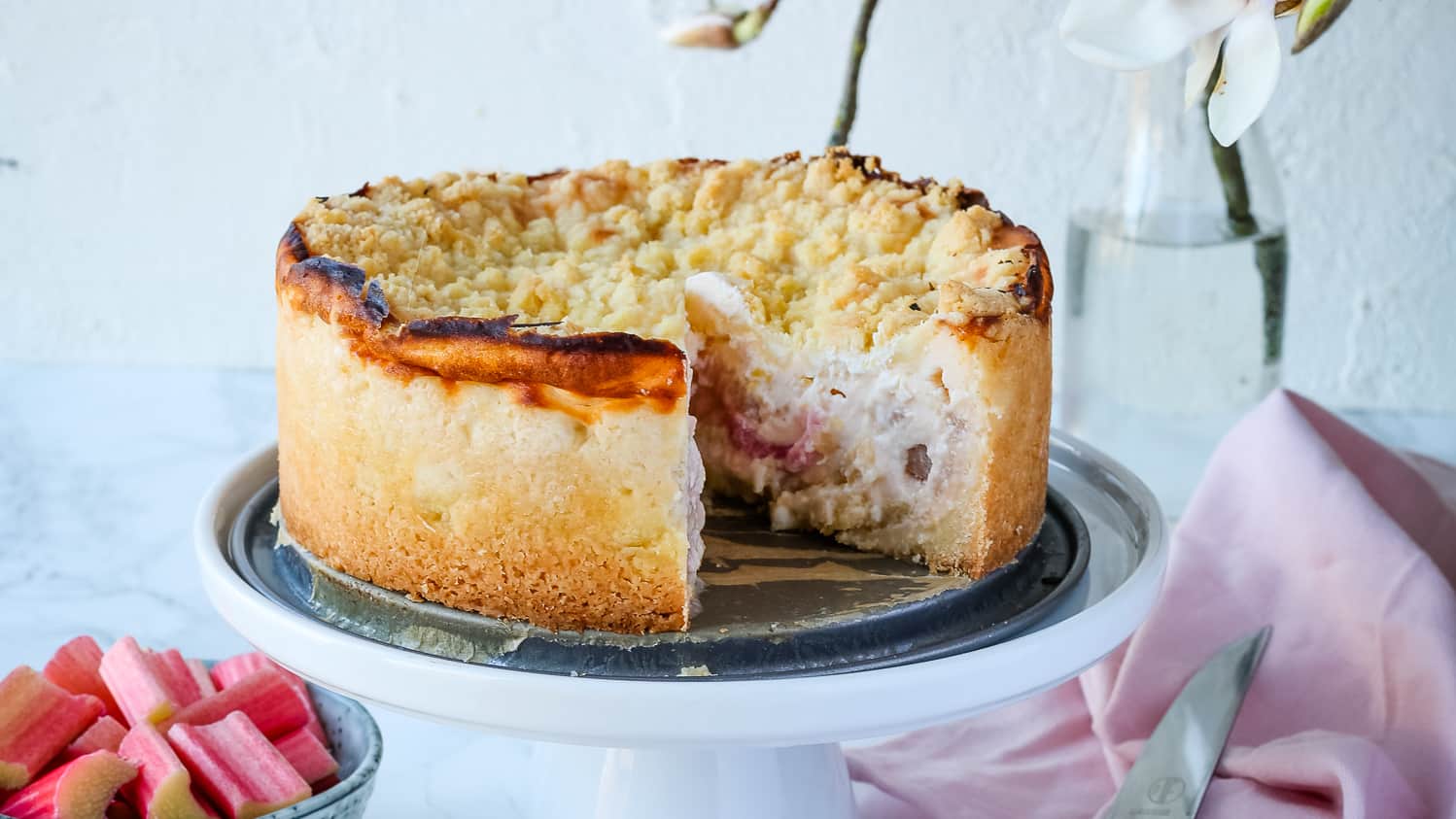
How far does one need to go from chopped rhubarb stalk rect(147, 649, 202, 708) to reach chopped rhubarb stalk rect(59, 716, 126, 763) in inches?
3.6

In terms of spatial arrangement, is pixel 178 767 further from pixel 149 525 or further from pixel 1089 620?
pixel 149 525

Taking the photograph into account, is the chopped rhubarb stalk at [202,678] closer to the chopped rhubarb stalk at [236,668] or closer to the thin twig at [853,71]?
the chopped rhubarb stalk at [236,668]

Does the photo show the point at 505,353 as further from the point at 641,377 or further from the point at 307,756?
the point at 307,756

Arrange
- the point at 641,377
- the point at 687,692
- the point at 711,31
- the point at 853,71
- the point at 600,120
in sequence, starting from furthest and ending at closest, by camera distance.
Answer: the point at 600,120
the point at 711,31
the point at 853,71
the point at 641,377
the point at 687,692

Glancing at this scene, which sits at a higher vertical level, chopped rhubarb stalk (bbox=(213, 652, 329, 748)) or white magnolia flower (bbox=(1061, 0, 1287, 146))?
white magnolia flower (bbox=(1061, 0, 1287, 146))

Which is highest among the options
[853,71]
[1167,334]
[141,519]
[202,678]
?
[853,71]

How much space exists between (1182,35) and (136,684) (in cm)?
146

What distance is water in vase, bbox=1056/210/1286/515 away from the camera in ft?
8.84

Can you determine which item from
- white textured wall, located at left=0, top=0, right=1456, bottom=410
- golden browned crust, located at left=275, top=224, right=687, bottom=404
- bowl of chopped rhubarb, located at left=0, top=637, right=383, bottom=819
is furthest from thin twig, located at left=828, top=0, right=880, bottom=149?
bowl of chopped rhubarb, located at left=0, top=637, right=383, bottom=819

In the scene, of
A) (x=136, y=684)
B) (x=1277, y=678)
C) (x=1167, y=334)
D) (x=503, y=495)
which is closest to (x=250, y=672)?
(x=136, y=684)

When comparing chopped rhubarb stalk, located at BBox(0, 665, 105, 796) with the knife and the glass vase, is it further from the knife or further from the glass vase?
the glass vase

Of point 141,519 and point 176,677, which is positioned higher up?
point 176,677

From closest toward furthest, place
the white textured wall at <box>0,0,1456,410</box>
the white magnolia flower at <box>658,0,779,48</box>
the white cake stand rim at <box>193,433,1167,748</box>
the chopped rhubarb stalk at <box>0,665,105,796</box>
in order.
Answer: the white cake stand rim at <box>193,433,1167,748</box>, the chopped rhubarb stalk at <box>0,665,105,796</box>, the white magnolia flower at <box>658,0,779,48</box>, the white textured wall at <box>0,0,1456,410</box>

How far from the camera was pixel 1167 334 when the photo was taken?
275 cm
